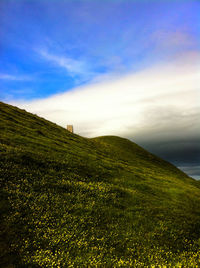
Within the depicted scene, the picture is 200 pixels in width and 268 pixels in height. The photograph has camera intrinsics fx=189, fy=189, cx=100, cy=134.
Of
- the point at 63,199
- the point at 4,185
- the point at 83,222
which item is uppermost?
the point at 4,185

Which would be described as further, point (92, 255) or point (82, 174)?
point (82, 174)

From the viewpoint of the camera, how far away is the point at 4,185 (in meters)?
18.4

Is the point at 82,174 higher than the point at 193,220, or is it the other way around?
the point at 82,174

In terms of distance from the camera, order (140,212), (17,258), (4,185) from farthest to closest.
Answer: (140,212), (4,185), (17,258)

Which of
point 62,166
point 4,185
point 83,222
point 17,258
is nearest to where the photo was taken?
point 17,258

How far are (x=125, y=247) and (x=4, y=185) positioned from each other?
12468 mm

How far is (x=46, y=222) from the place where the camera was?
51.0 feet

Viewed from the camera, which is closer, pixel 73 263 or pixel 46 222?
pixel 73 263

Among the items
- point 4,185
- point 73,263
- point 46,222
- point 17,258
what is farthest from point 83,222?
point 4,185

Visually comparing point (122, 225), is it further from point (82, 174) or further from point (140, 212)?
point (82, 174)

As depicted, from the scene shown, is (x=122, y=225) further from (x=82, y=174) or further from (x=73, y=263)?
(x=82, y=174)

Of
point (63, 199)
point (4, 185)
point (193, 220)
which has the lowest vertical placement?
point (193, 220)

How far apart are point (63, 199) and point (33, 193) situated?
303 cm

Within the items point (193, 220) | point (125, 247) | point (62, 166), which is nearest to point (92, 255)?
point (125, 247)
